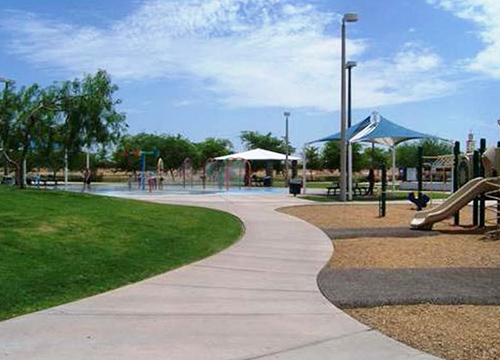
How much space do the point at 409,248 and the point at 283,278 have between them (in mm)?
4494

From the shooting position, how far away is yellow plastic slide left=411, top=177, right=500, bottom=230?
1586cm

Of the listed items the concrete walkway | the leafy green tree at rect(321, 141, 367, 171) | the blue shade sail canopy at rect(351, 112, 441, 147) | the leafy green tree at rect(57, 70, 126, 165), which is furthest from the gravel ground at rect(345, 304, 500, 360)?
the leafy green tree at rect(321, 141, 367, 171)

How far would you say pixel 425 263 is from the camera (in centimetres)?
1049

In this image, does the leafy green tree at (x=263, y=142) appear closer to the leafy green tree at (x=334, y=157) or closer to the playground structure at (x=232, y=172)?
the leafy green tree at (x=334, y=157)

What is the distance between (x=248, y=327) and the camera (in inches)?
234

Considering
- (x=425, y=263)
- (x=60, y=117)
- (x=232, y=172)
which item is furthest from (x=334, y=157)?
(x=425, y=263)

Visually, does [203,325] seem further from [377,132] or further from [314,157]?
[314,157]

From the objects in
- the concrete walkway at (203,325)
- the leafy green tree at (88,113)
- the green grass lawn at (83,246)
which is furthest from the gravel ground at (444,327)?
the leafy green tree at (88,113)

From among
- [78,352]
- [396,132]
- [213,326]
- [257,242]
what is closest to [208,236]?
[257,242]

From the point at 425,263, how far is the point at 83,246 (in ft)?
17.7

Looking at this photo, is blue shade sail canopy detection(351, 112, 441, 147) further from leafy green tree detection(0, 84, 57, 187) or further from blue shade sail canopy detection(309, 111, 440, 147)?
leafy green tree detection(0, 84, 57, 187)

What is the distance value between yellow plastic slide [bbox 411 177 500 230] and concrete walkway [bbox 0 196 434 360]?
25.7 ft

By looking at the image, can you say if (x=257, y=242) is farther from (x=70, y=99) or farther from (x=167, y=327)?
(x=70, y=99)

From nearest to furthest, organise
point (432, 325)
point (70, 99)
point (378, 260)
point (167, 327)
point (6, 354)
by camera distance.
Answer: point (6, 354) → point (167, 327) → point (432, 325) → point (378, 260) → point (70, 99)
